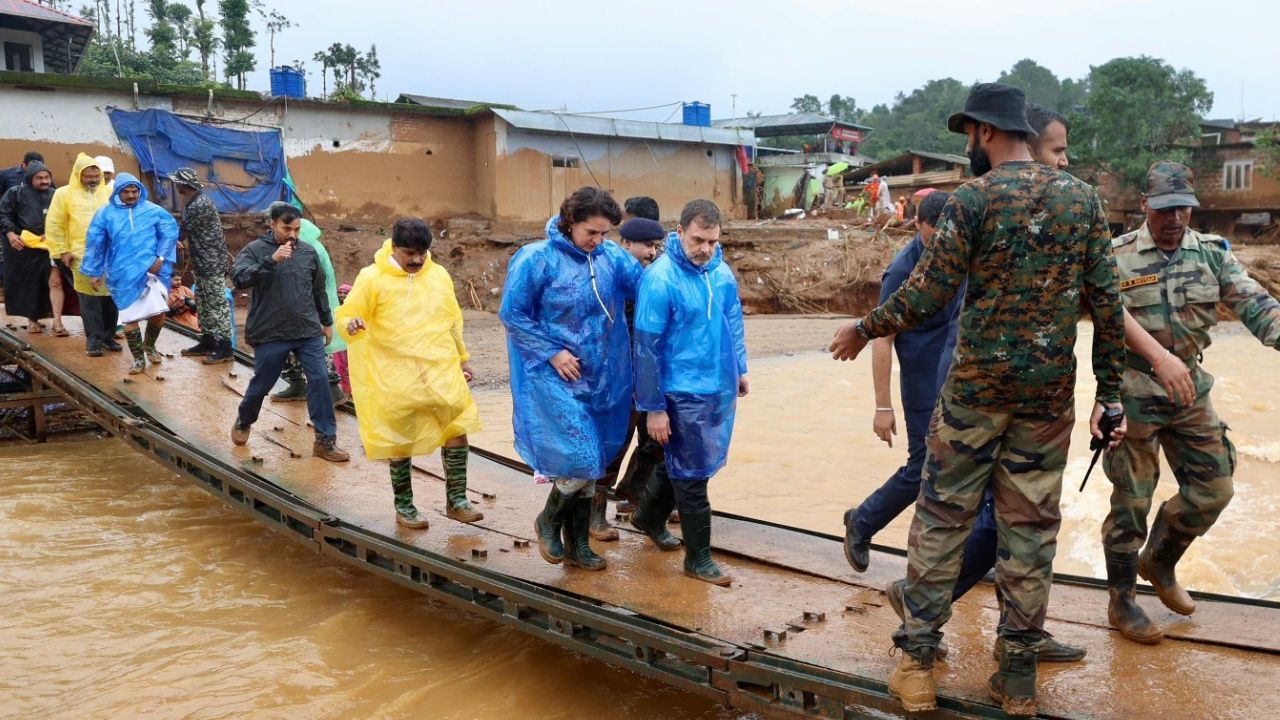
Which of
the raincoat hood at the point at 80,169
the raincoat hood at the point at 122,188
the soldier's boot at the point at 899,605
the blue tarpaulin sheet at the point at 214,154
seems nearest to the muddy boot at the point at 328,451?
the raincoat hood at the point at 122,188

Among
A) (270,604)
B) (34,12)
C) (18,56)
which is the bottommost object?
(270,604)

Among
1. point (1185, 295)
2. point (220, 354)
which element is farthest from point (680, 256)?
point (220, 354)

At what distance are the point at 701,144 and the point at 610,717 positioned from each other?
69.9 feet

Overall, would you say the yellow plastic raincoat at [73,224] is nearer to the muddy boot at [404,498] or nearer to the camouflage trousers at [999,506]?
the muddy boot at [404,498]

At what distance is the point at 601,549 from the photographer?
4.86 m

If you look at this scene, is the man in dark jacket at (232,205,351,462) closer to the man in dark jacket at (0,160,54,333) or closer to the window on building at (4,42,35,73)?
the man in dark jacket at (0,160,54,333)

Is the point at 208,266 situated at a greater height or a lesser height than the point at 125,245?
lesser

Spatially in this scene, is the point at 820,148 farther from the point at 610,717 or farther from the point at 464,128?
the point at 610,717

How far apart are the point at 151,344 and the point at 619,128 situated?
15.4 meters

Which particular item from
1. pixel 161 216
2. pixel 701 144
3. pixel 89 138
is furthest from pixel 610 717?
pixel 701 144

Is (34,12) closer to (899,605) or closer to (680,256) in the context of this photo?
(680,256)

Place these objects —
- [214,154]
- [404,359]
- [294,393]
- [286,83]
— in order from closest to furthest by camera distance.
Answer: [404,359]
[294,393]
[214,154]
[286,83]

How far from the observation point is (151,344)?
8.63 metres

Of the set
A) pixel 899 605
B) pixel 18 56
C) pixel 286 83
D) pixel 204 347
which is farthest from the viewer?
pixel 18 56
